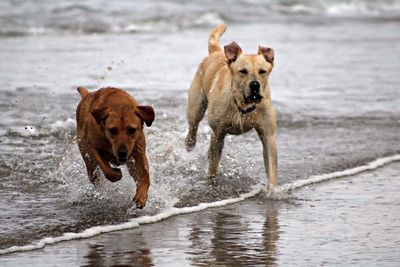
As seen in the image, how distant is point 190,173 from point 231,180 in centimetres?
42

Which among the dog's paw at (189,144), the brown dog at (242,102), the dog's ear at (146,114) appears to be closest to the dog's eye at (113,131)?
the dog's ear at (146,114)

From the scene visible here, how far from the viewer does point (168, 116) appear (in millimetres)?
12047

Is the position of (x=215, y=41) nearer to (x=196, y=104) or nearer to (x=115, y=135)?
(x=196, y=104)

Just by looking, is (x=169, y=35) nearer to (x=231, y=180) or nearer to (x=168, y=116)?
(x=168, y=116)

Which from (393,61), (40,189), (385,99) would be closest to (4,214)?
(40,189)

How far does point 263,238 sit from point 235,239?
0.62 feet

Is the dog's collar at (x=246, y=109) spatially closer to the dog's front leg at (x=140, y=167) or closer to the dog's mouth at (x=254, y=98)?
the dog's mouth at (x=254, y=98)

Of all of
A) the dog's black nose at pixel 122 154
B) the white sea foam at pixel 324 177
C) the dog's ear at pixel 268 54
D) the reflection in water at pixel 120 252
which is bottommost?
the reflection in water at pixel 120 252

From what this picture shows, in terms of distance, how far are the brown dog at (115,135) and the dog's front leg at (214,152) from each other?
4.64 feet

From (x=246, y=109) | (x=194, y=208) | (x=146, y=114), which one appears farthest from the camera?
(x=246, y=109)

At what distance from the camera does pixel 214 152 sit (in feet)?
29.3

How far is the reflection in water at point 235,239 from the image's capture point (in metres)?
6.22

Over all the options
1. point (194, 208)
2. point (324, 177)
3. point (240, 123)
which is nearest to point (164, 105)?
point (324, 177)

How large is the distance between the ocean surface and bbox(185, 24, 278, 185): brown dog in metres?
0.32
